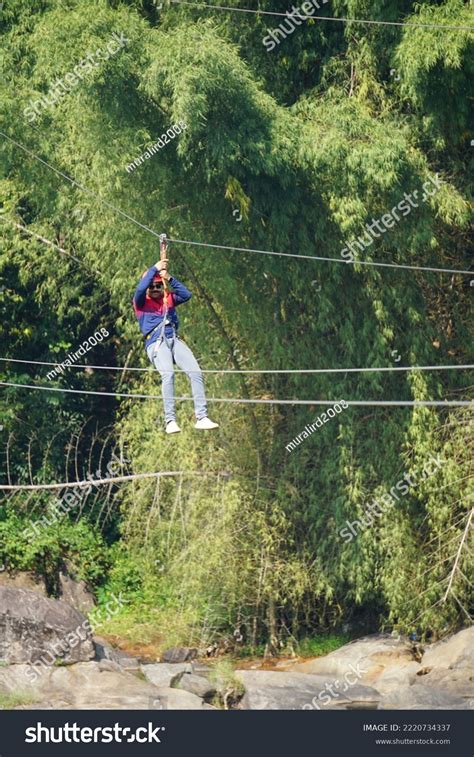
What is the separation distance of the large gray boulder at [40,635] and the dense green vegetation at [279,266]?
117 cm

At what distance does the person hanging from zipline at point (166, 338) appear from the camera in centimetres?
958

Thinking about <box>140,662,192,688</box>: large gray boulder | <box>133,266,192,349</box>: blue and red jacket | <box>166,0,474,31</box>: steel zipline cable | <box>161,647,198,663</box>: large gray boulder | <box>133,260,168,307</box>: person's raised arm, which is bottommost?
<box>140,662,192,688</box>: large gray boulder

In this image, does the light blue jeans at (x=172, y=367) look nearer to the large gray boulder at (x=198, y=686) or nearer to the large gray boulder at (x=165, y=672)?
the large gray boulder at (x=198, y=686)

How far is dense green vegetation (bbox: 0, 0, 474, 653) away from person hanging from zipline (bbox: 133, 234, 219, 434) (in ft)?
6.76

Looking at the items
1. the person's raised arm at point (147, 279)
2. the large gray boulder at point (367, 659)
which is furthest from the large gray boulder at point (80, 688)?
the person's raised arm at point (147, 279)

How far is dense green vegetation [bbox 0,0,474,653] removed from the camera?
1173cm

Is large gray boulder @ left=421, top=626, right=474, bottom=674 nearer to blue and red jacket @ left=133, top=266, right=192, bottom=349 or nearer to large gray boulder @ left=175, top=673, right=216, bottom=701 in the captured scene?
large gray boulder @ left=175, top=673, right=216, bottom=701

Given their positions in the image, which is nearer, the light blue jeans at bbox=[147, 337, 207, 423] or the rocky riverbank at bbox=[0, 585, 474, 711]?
the light blue jeans at bbox=[147, 337, 207, 423]

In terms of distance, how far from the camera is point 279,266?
497 inches

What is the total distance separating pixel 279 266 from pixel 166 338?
10.4 ft

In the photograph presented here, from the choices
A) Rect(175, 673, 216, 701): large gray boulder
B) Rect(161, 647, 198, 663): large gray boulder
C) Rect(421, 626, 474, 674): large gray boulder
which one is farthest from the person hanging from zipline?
Rect(161, 647, 198, 663): large gray boulder

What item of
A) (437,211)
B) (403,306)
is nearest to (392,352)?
(403,306)

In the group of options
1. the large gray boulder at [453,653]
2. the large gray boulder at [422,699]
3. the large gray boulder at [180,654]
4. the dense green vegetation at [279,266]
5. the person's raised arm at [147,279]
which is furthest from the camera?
the large gray boulder at [180,654]

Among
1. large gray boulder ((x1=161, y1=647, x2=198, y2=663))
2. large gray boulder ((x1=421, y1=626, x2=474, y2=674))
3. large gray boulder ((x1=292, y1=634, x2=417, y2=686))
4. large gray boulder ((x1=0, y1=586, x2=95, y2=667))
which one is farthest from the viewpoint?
large gray boulder ((x1=161, y1=647, x2=198, y2=663))
